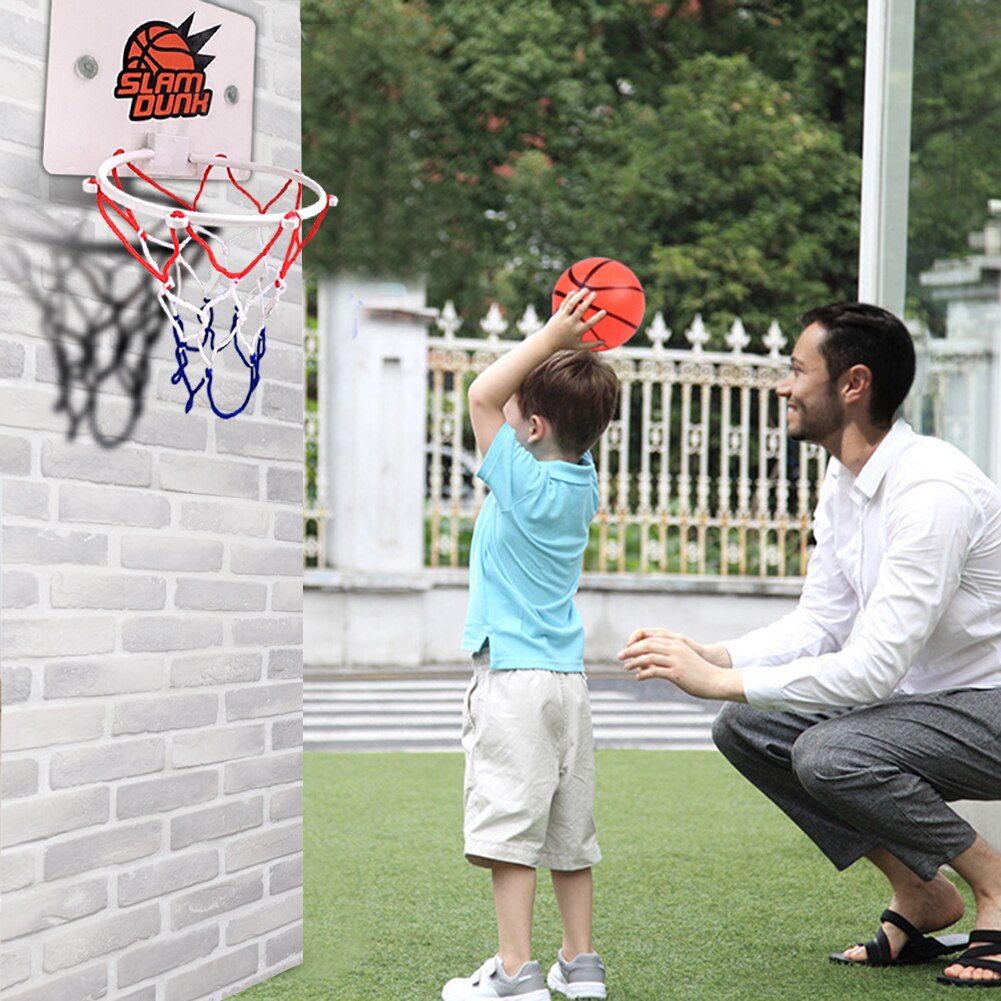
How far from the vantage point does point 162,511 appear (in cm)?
264

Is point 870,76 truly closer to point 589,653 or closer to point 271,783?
point 271,783

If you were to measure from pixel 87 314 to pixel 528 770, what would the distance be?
1084mm

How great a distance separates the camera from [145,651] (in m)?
2.61

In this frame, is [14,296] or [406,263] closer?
[14,296]

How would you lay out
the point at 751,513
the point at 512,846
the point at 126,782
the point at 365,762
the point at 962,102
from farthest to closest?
the point at 751,513, the point at 365,762, the point at 962,102, the point at 512,846, the point at 126,782

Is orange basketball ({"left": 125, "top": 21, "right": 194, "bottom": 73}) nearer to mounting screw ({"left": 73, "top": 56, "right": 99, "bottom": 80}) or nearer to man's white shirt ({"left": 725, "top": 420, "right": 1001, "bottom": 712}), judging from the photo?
mounting screw ({"left": 73, "top": 56, "right": 99, "bottom": 80})

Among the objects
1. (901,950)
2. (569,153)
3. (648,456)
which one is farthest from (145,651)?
(569,153)

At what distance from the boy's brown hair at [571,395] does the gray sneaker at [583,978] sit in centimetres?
93

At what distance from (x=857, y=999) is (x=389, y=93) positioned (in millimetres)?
10803

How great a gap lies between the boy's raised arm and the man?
49 centimetres

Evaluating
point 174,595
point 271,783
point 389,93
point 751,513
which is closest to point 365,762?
point 271,783

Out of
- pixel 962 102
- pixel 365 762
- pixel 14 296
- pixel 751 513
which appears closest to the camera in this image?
pixel 14 296

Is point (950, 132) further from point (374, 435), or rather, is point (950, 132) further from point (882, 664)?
point (374, 435)

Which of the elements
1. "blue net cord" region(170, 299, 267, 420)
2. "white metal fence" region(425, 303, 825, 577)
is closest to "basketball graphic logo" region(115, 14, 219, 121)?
"blue net cord" region(170, 299, 267, 420)
